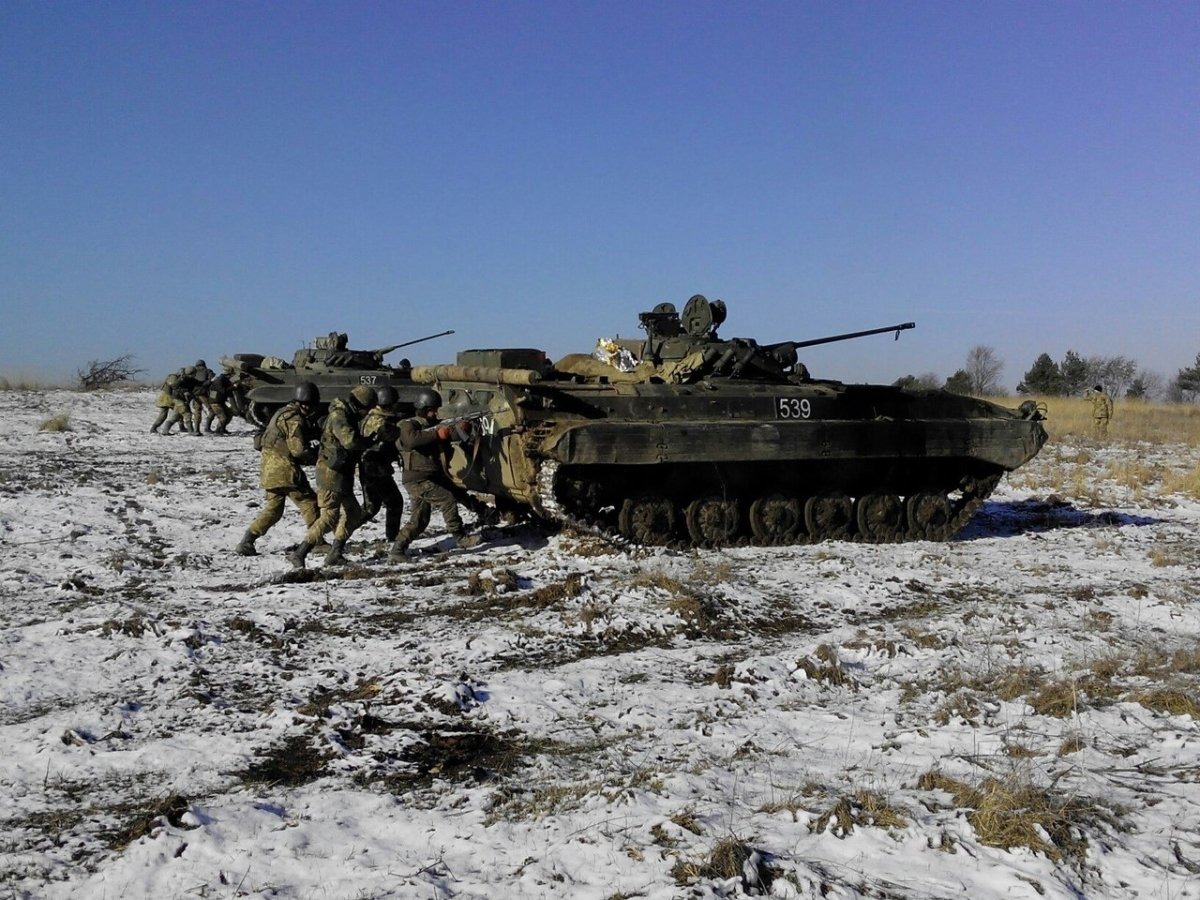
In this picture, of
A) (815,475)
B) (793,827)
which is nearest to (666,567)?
(815,475)

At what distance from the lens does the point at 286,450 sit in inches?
391

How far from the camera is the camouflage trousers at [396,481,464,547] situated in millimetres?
10469

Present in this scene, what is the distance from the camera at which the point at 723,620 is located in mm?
8148

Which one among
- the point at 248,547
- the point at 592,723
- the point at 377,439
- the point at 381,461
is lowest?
the point at 592,723

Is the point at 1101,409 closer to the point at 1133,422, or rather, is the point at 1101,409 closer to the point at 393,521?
the point at 1133,422

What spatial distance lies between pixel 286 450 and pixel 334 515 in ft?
2.45

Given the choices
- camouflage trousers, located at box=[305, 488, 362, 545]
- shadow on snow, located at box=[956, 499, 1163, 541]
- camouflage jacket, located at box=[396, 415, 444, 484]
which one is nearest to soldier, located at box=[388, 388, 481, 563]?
camouflage jacket, located at box=[396, 415, 444, 484]

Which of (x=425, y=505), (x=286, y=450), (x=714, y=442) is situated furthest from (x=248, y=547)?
(x=714, y=442)

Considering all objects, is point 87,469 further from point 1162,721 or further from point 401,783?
point 1162,721

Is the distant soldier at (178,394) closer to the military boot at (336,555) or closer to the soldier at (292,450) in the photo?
the soldier at (292,450)

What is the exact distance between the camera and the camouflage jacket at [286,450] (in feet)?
32.5

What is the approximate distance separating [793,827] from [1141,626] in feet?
16.3

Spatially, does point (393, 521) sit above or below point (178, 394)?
below

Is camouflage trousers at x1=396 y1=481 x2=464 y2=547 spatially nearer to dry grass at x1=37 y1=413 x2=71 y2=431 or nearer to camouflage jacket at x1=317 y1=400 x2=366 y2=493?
camouflage jacket at x1=317 y1=400 x2=366 y2=493
